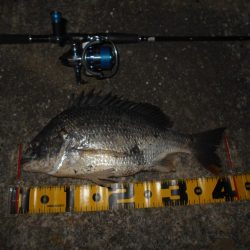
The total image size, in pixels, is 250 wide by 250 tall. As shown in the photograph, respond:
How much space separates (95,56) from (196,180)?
4.29 ft

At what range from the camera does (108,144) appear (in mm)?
2094

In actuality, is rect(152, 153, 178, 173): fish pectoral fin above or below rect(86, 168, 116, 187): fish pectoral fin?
above

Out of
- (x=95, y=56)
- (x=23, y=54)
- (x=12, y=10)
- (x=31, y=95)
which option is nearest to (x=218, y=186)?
(x=95, y=56)

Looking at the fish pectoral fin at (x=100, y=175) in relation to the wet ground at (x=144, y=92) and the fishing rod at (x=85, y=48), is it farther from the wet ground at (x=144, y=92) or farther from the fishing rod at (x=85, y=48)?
the fishing rod at (x=85, y=48)

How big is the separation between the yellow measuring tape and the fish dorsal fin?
53 centimetres

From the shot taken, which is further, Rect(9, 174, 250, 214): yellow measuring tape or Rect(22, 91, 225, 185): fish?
Rect(9, 174, 250, 214): yellow measuring tape

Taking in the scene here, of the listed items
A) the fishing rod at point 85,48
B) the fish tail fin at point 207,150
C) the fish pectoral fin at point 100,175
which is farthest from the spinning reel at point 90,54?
the fish tail fin at point 207,150

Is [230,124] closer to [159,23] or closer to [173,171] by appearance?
→ [173,171]

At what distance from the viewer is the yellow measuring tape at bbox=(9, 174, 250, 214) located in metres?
2.22

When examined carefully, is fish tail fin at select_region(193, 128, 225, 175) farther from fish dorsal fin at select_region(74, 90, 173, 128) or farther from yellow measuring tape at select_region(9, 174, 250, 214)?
fish dorsal fin at select_region(74, 90, 173, 128)

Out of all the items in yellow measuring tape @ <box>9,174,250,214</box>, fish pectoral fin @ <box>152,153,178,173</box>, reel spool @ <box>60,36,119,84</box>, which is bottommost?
yellow measuring tape @ <box>9,174,250,214</box>

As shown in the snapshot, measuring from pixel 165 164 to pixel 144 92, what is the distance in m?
0.70

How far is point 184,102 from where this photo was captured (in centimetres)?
257

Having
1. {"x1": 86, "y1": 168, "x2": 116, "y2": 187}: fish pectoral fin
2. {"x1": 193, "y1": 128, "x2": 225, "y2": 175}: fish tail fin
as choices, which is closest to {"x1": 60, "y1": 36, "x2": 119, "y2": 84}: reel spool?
{"x1": 86, "y1": 168, "x2": 116, "y2": 187}: fish pectoral fin
